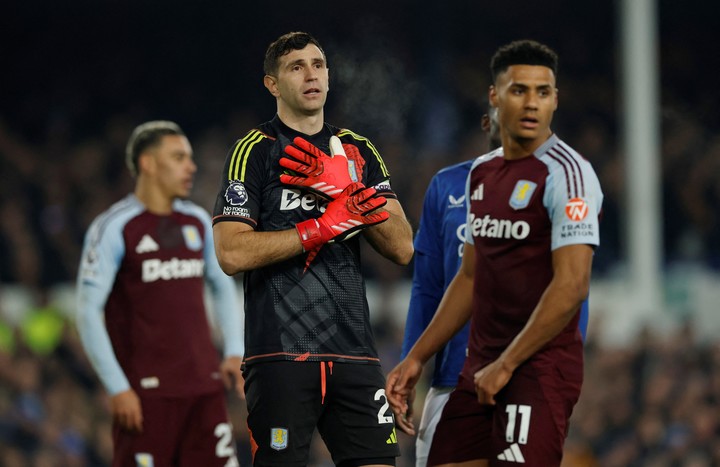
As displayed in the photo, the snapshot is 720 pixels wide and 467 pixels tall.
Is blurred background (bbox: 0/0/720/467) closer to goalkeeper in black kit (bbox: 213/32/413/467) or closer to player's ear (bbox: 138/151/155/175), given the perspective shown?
player's ear (bbox: 138/151/155/175)

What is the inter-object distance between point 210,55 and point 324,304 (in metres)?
11.0

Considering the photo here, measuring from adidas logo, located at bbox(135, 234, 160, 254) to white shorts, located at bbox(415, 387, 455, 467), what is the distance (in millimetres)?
1858

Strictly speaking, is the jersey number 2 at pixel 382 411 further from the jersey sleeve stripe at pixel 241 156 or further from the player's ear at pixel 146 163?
the player's ear at pixel 146 163

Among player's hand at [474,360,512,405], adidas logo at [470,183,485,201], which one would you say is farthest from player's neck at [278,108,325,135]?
player's hand at [474,360,512,405]

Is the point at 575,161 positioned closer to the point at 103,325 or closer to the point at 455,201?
the point at 455,201

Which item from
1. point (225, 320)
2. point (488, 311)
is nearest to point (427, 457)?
point (488, 311)

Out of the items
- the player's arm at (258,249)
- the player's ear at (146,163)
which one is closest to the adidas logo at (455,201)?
the player's arm at (258,249)

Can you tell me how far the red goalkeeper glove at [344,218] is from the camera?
4.36 m

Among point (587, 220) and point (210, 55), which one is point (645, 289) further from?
point (587, 220)

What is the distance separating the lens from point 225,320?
672 cm

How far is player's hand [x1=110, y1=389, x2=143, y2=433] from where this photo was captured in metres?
6.14

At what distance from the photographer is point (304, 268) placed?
4.51 m

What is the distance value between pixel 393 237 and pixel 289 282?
0.43m

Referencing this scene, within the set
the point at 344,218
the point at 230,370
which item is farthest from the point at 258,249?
the point at 230,370
